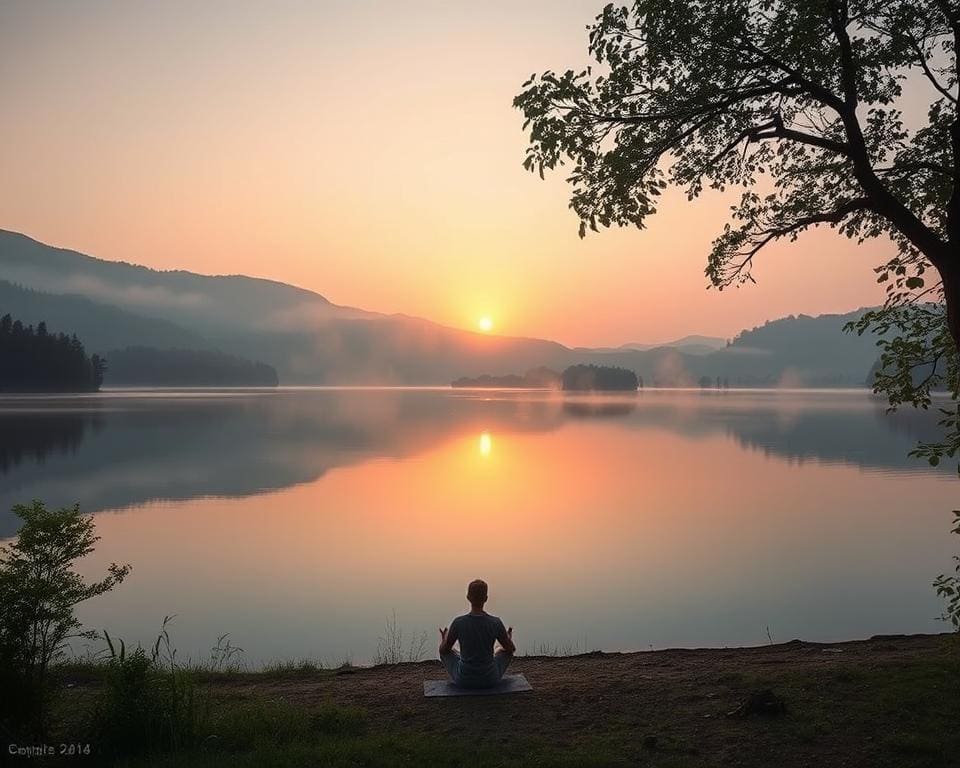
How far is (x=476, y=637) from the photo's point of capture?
1072 cm

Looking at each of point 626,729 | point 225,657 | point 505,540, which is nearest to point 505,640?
point 626,729

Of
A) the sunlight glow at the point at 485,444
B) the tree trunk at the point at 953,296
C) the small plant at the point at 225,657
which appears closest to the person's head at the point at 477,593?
the small plant at the point at 225,657

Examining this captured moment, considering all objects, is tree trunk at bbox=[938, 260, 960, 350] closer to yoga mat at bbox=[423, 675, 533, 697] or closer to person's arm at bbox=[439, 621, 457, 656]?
yoga mat at bbox=[423, 675, 533, 697]

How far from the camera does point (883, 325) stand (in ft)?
36.4

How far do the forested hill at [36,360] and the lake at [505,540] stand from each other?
433 ft

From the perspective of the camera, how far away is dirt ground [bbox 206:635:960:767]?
27.8ft

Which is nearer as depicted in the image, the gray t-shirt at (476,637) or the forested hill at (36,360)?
the gray t-shirt at (476,637)

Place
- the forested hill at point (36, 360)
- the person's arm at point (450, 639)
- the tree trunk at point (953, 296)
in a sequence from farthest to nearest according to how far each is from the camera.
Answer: the forested hill at point (36, 360), the person's arm at point (450, 639), the tree trunk at point (953, 296)

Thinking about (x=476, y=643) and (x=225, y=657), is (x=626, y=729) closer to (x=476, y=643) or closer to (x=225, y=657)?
(x=476, y=643)

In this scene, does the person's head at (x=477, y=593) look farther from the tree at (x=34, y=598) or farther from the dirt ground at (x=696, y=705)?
the tree at (x=34, y=598)

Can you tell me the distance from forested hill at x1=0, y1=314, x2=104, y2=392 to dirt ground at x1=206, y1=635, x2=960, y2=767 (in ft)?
629

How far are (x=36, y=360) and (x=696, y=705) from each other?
209 m

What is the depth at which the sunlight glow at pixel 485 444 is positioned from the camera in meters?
65.8

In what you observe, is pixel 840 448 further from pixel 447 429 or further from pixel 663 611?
pixel 663 611
